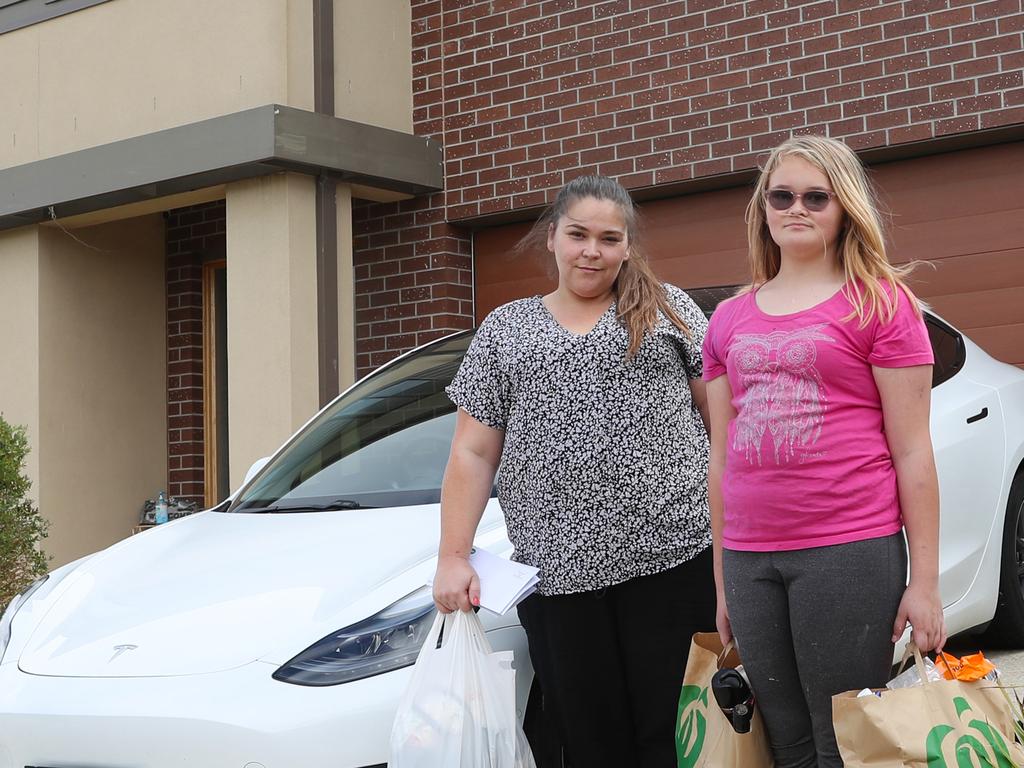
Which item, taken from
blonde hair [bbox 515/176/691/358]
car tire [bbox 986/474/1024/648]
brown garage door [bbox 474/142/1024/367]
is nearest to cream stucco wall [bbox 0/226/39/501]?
brown garage door [bbox 474/142/1024/367]

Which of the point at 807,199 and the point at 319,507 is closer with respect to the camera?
the point at 807,199

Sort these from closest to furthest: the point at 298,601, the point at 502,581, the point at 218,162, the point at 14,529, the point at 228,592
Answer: the point at 502,581
the point at 298,601
the point at 228,592
the point at 14,529
the point at 218,162

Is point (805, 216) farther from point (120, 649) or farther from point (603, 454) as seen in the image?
point (120, 649)

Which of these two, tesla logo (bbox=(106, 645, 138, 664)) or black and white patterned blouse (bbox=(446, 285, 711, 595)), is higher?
black and white patterned blouse (bbox=(446, 285, 711, 595))

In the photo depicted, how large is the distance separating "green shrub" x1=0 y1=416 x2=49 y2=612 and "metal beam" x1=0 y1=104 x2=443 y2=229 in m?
2.05

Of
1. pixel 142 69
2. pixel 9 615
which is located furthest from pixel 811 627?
pixel 142 69

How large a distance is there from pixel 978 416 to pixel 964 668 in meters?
2.39

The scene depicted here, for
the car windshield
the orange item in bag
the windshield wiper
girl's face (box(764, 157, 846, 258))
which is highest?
girl's face (box(764, 157, 846, 258))

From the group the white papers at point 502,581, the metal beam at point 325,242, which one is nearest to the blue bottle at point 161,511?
the metal beam at point 325,242

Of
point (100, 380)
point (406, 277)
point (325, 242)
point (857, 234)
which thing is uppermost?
point (325, 242)

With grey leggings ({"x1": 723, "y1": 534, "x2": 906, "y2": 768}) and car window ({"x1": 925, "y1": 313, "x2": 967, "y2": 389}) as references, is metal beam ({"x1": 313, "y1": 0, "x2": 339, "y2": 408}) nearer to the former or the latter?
car window ({"x1": 925, "y1": 313, "x2": 967, "y2": 389})

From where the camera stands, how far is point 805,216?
105 inches

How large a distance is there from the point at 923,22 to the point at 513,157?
103 inches

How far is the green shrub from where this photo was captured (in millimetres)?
6617
